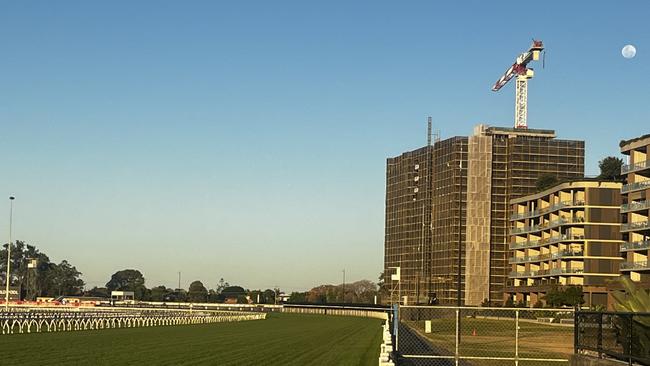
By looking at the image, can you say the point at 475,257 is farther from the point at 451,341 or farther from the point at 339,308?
the point at 451,341

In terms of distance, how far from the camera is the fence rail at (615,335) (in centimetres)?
2203

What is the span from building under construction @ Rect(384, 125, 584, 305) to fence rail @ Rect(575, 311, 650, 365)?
131554 mm

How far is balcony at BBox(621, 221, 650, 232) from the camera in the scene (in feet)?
330

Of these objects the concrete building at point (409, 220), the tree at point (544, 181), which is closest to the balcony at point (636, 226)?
the tree at point (544, 181)

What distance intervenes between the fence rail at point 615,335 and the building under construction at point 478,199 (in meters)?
132

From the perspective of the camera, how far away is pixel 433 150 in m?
177

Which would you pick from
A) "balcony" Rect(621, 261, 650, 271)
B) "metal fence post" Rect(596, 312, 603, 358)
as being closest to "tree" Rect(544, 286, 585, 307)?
"balcony" Rect(621, 261, 650, 271)

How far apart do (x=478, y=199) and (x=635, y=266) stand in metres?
64.1

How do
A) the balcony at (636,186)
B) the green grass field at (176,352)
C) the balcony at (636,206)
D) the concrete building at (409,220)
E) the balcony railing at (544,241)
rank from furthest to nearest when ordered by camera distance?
the concrete building at (409,220), the balcony railing at (544,241), the balcony at (636,186), the balcony at (636,206), the green grass field at (176,352)

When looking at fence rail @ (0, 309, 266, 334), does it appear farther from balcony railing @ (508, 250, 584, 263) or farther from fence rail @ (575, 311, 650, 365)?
balcony railing @ (508, 250, 584, 263)

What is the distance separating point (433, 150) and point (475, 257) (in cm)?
2458

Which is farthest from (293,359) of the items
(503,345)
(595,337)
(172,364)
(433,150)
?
(433,150)

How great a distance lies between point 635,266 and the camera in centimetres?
10075

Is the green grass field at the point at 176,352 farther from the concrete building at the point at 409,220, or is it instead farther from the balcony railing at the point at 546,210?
the concrete building at the point at 409,220
